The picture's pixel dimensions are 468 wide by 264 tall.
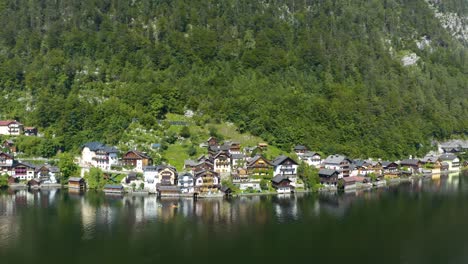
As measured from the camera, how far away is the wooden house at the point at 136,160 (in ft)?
187

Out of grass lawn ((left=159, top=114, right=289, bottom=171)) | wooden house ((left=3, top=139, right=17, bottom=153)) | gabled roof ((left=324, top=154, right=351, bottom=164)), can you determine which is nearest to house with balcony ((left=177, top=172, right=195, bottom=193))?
grass lawn ((left=159, top=114, right=289, bottom=171))

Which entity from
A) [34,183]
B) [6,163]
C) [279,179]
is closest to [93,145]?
[34,183]

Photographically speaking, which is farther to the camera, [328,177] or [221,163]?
[328,177]

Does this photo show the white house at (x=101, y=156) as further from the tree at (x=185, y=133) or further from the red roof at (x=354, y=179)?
the red roof at (x=354, y=179)

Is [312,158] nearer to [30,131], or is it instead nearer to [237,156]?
[237,156]

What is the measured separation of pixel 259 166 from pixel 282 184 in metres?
3.67

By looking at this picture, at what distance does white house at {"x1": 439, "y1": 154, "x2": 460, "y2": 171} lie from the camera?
3073 inches

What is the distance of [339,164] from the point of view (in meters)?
60.7

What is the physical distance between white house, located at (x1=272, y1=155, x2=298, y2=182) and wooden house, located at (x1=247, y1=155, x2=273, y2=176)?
74 cm

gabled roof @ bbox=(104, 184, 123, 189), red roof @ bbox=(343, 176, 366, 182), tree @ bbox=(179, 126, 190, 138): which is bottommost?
red roof @ bbox=(343, 176, 366, 182)

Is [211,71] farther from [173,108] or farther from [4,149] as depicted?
[4,149]

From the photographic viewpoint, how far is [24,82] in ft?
259

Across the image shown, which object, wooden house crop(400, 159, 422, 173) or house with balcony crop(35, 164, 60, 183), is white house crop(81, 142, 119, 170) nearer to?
house with balcony crop(35, 164, 60, 183)

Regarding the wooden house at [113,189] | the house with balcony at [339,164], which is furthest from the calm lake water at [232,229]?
the house with balcony at [339,164]
